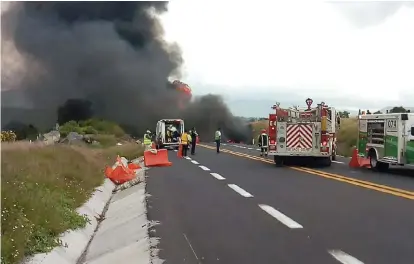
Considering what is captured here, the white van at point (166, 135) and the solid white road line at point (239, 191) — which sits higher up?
the white van at point (166, 135)

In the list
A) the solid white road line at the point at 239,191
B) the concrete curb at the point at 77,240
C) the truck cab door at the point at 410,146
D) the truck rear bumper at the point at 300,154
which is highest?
the truck cab door at the point at 410,146

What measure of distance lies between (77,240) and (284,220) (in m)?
3.35

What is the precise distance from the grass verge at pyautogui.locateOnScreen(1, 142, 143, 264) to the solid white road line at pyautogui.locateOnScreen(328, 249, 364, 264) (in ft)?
11.7

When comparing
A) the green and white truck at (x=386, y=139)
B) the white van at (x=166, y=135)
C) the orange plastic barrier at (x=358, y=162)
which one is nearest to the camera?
the green and white truck at (x=386, y=139)

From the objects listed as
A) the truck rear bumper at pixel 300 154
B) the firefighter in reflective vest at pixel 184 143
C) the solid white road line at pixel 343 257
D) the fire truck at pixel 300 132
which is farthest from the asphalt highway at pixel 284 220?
the firefighter in reflective vest at pixel 184 143

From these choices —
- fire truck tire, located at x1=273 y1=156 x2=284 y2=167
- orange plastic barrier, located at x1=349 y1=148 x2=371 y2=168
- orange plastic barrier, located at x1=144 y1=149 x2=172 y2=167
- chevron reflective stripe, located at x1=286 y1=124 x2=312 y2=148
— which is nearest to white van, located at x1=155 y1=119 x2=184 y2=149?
orange plastic barrier, located at x1=144 y1=149 x2=172 y2=167

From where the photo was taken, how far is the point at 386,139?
18.5m

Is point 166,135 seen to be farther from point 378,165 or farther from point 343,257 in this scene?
point 343,257

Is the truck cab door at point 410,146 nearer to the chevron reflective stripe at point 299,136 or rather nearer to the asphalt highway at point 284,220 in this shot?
the asphalt highway at point 284,220

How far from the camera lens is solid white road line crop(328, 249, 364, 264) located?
6.09m

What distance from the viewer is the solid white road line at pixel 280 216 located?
8.35 meters

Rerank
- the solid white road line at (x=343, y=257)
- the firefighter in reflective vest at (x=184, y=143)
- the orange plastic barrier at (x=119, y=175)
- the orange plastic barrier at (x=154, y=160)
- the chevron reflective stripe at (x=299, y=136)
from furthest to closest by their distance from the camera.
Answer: the firefighter in reflective vest at (x=184, y=143) → the orange plastic barrier at (x=154, y=160) → the chevron reflective stripe at (x=299, y=136) → the orange plastic barrier at (x=119, y=175) → the solid white road line at (x=343, y=257)

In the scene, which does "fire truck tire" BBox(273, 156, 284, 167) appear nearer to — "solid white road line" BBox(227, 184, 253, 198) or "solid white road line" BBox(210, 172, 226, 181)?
"solid white road line" BBox(210, 172, 226, 181)

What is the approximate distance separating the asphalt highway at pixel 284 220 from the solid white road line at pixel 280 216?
16mm
